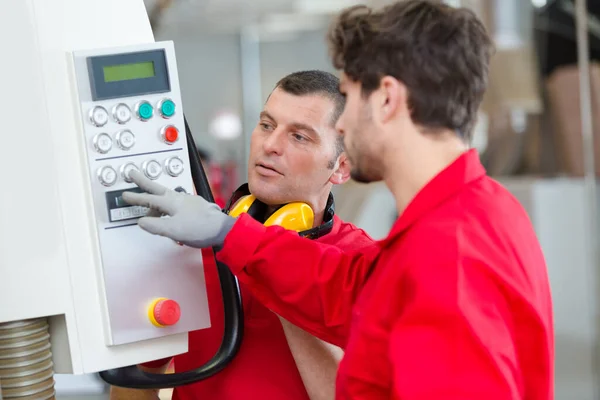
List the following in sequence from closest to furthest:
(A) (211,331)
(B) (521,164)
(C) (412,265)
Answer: (C) (412,265)
(A) (211,331)
(B) (521,164)

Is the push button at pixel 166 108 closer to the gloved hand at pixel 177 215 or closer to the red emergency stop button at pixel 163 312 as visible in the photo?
the gloved hand at pixel 177 215

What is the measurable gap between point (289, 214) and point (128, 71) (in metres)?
0.46

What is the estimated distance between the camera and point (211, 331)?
1.59 metres

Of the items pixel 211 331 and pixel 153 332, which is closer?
pixel 153 332

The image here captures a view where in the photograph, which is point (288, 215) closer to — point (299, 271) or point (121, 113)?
point (299, 271)

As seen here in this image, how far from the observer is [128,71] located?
4.17 feet

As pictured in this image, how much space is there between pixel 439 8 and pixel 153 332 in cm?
66

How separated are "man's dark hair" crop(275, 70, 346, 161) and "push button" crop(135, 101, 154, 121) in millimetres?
454

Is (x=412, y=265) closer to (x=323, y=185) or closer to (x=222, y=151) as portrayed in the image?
(x=323, y=185)

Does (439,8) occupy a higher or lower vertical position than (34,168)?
higher

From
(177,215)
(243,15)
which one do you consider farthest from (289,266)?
(243,15)

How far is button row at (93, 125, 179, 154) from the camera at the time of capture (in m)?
1.23

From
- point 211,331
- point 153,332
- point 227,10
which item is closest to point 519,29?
point 211,331

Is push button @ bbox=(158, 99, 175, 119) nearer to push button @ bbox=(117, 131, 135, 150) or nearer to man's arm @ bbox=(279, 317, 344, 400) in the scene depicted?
push button @ bbox=(117, 131, 135, 150)
